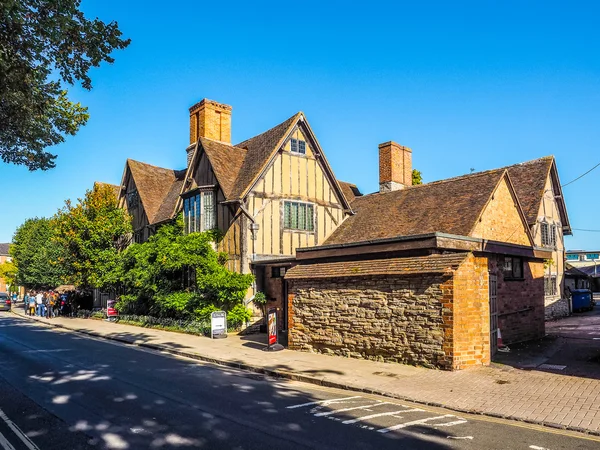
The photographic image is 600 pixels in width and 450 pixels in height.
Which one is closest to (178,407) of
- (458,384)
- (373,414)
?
(373,414)

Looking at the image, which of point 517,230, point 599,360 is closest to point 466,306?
point 599,360

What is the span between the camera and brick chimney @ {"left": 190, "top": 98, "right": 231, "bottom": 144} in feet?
89.4

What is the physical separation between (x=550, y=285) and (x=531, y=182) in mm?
6633

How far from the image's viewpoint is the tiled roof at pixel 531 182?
82.4ft

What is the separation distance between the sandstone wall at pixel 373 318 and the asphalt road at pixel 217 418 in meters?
2.90

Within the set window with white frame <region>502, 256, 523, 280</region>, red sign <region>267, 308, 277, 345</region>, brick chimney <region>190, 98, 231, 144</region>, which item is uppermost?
brick chimney <region>190, 98, 231, 144</region>

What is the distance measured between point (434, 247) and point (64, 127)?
Result: 11.1 m

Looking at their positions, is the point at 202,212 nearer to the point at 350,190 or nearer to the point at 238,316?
the point at 238,316

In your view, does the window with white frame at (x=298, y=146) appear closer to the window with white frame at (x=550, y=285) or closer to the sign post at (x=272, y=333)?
the sign post at (x=272, y=333)

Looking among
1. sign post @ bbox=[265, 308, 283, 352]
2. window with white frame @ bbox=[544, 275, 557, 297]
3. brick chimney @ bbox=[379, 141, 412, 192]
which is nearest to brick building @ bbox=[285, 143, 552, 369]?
sign post @ bbox=[265, 308, 283, 352]

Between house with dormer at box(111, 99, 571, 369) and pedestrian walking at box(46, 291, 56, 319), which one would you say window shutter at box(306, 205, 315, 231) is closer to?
house with dormer at box(111, 99, 571, 369)

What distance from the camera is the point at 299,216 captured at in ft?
79.1

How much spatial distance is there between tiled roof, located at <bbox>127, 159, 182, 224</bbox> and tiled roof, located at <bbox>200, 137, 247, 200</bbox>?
19.7 feet

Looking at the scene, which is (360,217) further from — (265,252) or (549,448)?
(549,448)
